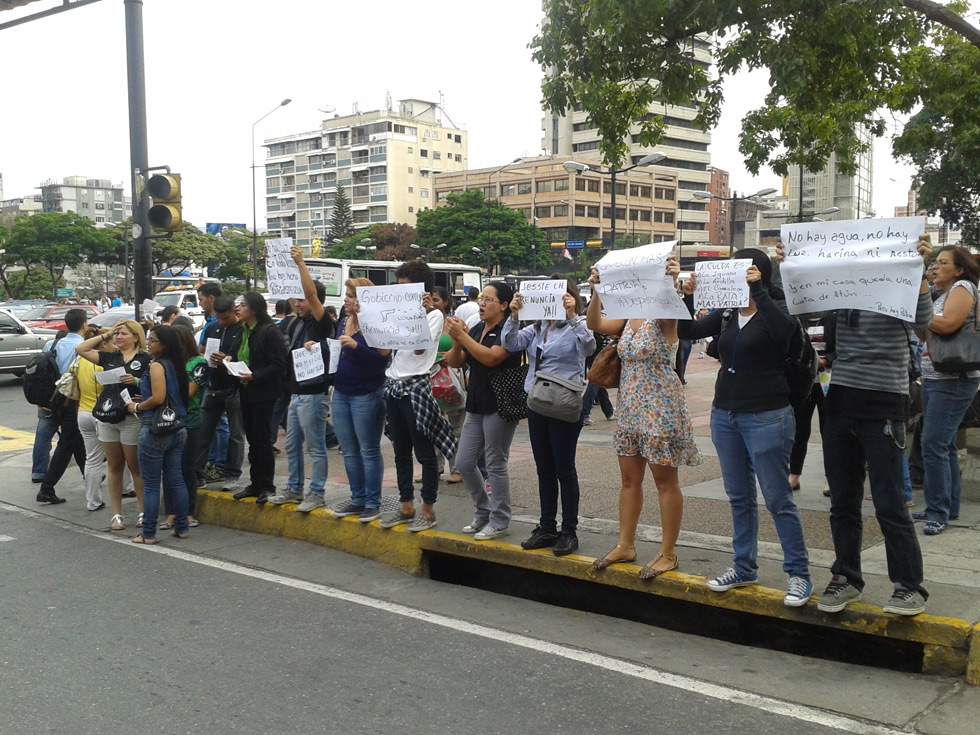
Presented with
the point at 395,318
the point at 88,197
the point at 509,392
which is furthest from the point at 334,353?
the point at 88,197

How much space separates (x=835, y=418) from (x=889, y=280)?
759 mm

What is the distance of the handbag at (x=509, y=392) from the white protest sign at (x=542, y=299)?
48 centimetres

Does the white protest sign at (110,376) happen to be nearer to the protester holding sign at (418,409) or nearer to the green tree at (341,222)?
the protester holding sign at (418,409)

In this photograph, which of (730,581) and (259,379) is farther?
(259,379)

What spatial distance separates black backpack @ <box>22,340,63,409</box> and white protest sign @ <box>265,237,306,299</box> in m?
3.31

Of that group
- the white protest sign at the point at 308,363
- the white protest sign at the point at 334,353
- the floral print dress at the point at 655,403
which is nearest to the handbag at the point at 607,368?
the floral print dress at the point at 655,403

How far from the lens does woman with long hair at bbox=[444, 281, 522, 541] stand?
6.38 m

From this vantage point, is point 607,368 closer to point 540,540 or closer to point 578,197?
point 540,540

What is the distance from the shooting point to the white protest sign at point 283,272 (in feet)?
23.9

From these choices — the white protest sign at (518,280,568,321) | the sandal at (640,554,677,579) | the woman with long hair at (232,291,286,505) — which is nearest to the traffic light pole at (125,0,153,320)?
the woman with long hair at (232,291,286,505)

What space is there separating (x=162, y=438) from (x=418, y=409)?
2323mm

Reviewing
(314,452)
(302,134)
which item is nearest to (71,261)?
(302,134)

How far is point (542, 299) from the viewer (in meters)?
6.07

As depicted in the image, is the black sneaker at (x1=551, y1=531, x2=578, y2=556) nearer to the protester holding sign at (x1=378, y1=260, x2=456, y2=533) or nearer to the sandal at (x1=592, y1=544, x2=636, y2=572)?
the sandal at (x1=592, y1=544, x2=636, y2=572)
